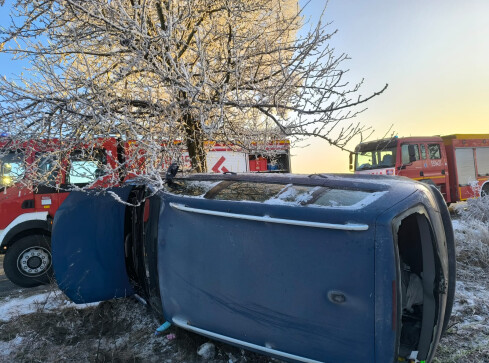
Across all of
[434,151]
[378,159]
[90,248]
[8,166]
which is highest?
[8,166]

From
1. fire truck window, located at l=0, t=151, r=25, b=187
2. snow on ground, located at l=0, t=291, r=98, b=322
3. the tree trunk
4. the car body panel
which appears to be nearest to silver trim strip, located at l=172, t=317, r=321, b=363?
the car body panel

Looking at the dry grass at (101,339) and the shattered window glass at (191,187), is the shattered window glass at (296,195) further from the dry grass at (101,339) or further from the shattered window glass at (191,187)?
the dry grass at (101,339)

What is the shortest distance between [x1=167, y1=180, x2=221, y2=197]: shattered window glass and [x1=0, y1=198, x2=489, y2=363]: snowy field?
54.6 inches

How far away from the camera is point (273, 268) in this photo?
2150mm

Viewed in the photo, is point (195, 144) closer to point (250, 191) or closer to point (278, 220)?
point (250, 191)

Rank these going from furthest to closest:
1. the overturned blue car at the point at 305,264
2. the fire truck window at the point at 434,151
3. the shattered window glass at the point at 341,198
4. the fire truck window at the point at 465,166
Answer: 1. the fire truck window at the point at 465,166
2. the fire truck window at the point at 434,151
3. the shattered window glass at the point at 341,198
4. the overturned blue car at the point at 305,264

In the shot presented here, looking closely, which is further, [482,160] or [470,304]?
[482,160]

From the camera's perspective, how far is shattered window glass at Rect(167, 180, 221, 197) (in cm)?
270

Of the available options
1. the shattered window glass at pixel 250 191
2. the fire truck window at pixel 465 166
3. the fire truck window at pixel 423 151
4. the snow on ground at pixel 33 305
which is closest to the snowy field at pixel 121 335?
the snow on ground at pixel 33 305

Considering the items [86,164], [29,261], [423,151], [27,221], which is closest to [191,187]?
[86,164]


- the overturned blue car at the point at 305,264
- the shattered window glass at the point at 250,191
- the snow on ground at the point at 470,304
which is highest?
the shattered window glass at the point at 250,191

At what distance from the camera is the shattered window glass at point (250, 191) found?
2.41m

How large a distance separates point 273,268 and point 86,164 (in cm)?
435

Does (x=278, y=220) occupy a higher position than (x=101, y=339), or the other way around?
(x=278, y=220)
